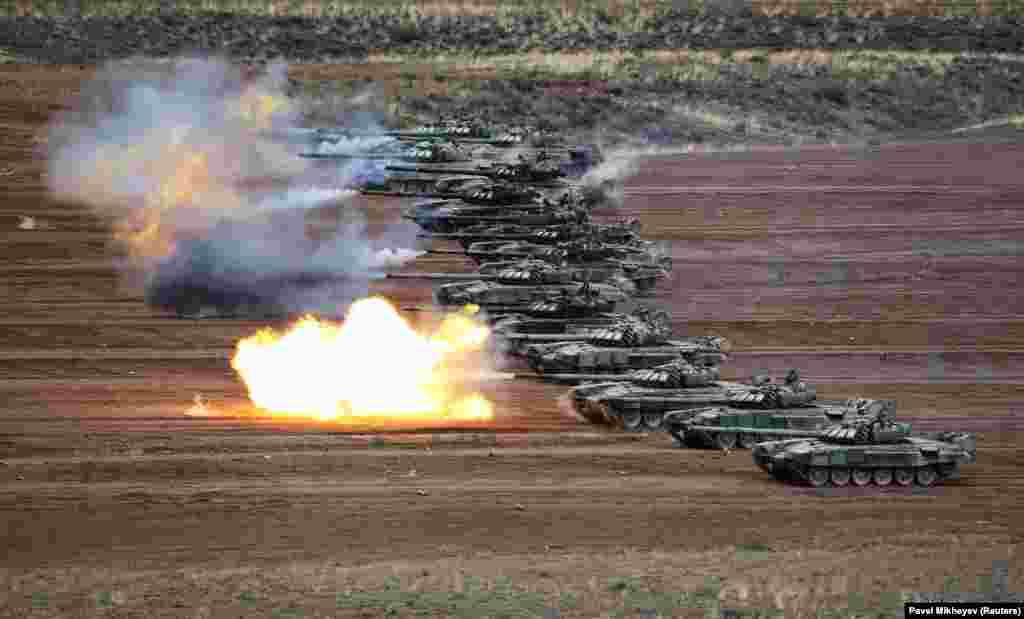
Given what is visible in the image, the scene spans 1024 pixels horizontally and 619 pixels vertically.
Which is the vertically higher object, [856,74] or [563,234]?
[856,74]

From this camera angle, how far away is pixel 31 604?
1297 inches

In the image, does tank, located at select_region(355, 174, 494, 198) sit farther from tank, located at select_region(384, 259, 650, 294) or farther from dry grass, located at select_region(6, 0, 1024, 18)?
dry grass, located at select_region(6, 0, 1024, 18)

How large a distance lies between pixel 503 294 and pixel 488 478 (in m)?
19.4

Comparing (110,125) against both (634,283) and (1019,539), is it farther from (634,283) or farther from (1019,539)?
(1019,539)

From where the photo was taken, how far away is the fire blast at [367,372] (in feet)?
164

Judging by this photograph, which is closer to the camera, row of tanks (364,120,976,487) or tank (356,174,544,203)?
row of tanks (364,120,976,487)

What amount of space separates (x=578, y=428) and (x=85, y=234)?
103 ft

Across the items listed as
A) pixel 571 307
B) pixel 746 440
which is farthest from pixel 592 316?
pixel 746 440

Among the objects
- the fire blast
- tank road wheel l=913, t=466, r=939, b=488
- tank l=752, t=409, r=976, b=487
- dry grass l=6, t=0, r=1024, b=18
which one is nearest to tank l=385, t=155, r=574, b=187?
the fire blast

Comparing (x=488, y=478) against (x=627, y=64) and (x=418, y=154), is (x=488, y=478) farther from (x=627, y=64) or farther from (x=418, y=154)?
(x=627, y=64)

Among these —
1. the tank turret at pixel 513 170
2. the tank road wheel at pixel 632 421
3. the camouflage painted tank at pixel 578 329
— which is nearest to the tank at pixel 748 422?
the tank road wheel at pixel 632 421

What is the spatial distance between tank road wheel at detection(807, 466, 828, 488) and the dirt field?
32.1 inches

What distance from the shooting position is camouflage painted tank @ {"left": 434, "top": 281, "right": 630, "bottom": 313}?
61219mm

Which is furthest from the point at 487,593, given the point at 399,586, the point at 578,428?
the point at 578,428
